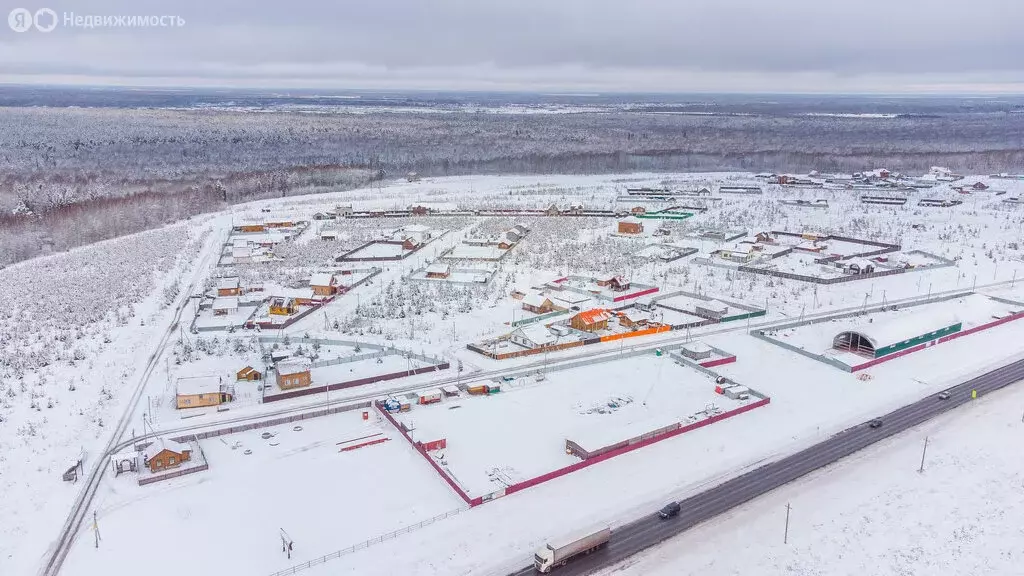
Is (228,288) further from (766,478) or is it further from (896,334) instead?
(896,334)

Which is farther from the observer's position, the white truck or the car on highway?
the car on highway

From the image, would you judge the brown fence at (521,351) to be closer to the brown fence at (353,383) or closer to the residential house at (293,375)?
the brown fence at (353,383)

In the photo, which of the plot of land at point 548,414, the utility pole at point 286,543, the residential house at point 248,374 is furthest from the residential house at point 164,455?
the plot of land at point 548,414

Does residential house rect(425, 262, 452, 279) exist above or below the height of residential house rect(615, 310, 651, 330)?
above

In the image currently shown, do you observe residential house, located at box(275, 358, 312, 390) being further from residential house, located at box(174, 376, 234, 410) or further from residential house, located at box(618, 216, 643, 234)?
residential house, located at box(618, 216, 643, 234)

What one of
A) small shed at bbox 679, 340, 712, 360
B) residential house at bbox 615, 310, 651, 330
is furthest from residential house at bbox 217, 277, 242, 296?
small shed at bbox 679, 340, 712, 360

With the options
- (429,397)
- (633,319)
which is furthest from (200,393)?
(633,319)
